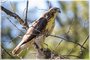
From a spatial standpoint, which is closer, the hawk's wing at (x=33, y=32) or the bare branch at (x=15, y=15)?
the bare branch at (x=15, y=15)

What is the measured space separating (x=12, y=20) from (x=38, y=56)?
1.38 ft

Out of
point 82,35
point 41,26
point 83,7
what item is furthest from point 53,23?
point 83,7

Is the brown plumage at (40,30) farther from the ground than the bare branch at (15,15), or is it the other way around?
the bare branch at (15,15)

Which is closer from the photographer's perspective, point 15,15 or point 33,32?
point 15,15

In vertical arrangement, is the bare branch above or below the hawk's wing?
above

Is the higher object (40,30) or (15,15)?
(15,15)

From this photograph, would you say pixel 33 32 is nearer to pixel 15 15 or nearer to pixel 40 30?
pixel 40 30

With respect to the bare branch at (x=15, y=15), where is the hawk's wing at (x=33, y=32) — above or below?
below

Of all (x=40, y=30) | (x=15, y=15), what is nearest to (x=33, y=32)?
(x=40, y=30)

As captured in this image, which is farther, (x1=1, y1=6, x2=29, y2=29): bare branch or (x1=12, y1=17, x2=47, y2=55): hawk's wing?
(x1=12, y1=17, x2=47, y2=55): hawk's wing

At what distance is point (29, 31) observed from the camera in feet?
10.9

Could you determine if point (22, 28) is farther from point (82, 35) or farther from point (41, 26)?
point (82, 35)

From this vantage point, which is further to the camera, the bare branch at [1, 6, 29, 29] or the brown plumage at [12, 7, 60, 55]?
the brown plumage at [12, 7, 60, 55]

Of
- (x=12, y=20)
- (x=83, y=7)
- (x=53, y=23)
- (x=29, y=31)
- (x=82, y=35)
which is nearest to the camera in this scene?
(x=12, y=20)
